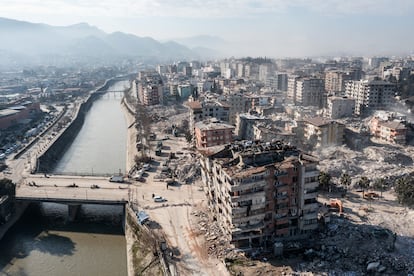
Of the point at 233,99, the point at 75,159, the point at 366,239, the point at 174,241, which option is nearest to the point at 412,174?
the point at 366,239

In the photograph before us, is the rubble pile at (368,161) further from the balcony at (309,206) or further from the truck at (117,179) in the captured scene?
the truck at (117,179)

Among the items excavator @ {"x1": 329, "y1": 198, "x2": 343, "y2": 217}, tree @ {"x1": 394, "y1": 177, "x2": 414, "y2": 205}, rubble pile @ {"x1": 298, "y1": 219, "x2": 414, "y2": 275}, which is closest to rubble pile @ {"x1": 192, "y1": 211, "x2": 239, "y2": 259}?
rubble pile @ {"x1": 298, "y1": 219, "x2": 414, "y2": 275}

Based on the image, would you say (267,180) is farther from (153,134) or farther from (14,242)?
(153,134)

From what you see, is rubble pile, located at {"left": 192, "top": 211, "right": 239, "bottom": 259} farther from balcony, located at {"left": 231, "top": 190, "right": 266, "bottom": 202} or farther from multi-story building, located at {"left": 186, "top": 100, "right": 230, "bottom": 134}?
multi-story building, located at {"left": 186, "top": 100, "right": 230, "bottom": 134}

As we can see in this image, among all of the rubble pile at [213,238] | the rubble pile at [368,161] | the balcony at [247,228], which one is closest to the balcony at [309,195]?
the balcony at [247,228]

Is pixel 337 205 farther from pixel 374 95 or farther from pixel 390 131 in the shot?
pixel 374 95

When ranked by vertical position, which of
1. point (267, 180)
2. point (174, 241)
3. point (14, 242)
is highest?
point (267, 180)
